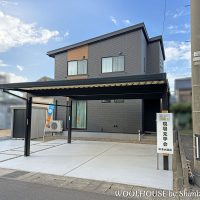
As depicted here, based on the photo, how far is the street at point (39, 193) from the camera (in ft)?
13.9

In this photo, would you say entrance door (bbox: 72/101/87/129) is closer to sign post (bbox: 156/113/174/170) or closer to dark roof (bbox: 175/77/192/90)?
sign post (bbox: 156/113/174/170)

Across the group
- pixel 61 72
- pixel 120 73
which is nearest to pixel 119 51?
pixel 120 73

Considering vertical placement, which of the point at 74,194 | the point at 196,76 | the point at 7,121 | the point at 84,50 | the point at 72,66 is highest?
the point at 84,50

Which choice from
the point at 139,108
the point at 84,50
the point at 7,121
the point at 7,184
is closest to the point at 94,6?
the point at 84,50

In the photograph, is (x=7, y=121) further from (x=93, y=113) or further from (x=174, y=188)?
(x=174, y=188)

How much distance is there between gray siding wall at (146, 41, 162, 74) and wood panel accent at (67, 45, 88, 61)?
4635mm

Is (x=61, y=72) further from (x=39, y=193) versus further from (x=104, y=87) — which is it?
(x=39, y=193)

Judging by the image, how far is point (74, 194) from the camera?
4.44 metres

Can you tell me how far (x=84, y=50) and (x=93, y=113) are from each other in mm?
4527

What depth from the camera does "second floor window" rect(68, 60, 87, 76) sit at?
15.5 meters

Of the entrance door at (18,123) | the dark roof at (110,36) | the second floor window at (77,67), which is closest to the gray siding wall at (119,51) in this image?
the dark roof at (110,36)

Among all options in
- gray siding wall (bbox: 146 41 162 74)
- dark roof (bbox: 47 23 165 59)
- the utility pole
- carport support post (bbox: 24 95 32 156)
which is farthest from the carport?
gray siding wall (bbox: 146 41 162 74)

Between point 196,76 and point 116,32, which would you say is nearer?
point 196,76

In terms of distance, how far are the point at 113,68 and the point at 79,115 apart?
4077 millimetres
